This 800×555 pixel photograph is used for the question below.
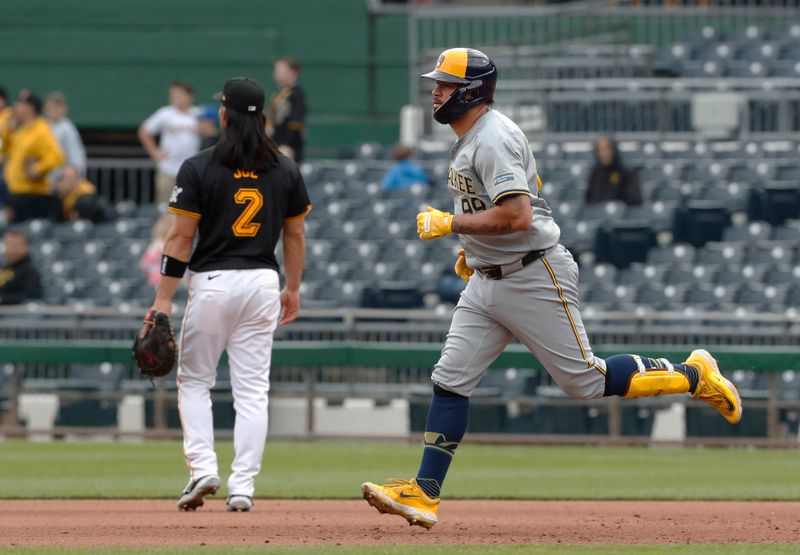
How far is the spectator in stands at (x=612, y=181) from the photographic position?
17828mm

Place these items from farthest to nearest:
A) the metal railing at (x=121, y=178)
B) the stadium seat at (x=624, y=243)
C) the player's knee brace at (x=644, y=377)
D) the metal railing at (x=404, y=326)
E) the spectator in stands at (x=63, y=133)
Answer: the metal railing at (x=121, y=178), the spectator in stands at (x=63, y=133), the stadium seat at (x=624, y=243), the metal railing at (x=404, y=326), the player's knee brace at (x=644, y=377)

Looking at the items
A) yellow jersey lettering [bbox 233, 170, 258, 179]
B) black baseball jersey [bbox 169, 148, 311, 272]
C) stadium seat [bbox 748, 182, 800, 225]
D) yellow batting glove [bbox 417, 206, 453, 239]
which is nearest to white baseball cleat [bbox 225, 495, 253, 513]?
black baseball jersey [bbox 169, 148, 311, 272]

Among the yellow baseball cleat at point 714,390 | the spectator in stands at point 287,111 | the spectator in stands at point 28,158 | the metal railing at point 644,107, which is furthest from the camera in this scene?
the metal railing at point 644,107

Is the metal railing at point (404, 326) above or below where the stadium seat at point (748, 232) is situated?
below

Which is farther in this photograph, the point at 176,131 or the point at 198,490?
the point at 176,131

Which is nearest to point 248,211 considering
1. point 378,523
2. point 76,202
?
point 378,523

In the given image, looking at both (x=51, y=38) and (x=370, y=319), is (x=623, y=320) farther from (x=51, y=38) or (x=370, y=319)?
(x=51, y=38)

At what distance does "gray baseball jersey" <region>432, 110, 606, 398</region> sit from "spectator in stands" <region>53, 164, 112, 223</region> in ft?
Answer: 40.6

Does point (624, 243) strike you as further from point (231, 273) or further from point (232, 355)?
point (231, 273)

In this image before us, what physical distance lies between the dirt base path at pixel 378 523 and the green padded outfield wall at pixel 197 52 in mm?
15857

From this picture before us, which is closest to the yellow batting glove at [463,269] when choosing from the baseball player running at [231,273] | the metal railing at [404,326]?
the baseball player running at [231,273]

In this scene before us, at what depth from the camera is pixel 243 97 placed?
821cm

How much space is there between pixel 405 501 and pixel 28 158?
12.4 metres

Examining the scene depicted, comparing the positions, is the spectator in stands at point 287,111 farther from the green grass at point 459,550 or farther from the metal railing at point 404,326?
the green grass at point 459,550
